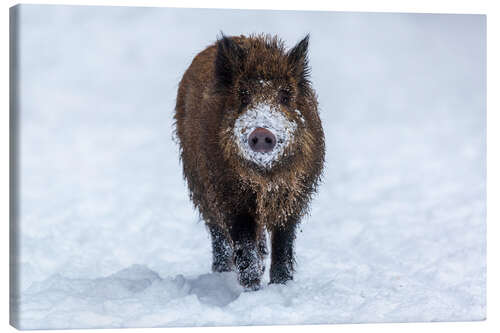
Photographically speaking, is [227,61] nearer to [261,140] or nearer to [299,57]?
[299,57]

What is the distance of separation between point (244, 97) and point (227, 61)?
0.31 meters

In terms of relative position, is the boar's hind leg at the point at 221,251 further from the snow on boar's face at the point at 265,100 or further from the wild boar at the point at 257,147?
the snow on boar's face at the point at 265,100

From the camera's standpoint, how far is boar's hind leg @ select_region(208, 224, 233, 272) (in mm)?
6227

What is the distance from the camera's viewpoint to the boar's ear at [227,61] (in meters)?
5.29

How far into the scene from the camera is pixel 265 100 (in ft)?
16.7

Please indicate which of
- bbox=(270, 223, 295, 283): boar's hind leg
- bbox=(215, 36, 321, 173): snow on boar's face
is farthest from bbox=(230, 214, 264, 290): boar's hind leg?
bbox=(215, 36, 321, 173): snow on boar's face

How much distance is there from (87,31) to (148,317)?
6104 millimetres

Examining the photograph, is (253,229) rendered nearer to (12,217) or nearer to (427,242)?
(12,217)

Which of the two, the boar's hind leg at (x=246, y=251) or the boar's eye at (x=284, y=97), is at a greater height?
the boar's eye at (x=284, y=97)

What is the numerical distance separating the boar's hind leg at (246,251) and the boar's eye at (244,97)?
2.58 feet

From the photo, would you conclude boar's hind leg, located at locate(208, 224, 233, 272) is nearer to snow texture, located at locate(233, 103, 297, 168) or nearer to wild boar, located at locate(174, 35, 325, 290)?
wild boar, located at locate(174, 35, 325, 290)

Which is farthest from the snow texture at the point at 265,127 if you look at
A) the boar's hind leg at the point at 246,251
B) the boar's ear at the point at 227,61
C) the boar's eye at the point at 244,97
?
the boar's hind leg at the point at 246,251

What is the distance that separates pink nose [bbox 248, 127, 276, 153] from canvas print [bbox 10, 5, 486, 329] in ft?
0.04

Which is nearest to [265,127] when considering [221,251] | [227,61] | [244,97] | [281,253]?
[244,97]
